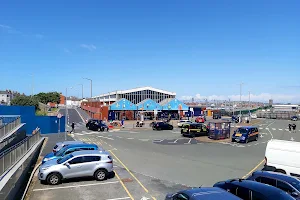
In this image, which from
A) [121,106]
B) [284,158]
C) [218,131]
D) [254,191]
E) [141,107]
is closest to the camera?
[254,191]

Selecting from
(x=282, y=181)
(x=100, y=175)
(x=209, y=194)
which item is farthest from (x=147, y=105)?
(x=209, y=194)

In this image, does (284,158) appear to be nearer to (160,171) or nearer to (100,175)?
(160,171)

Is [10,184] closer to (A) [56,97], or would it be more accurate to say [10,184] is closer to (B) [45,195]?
(B) [45,195]

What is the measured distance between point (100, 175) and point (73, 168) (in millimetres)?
1481

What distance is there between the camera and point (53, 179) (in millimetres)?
14820

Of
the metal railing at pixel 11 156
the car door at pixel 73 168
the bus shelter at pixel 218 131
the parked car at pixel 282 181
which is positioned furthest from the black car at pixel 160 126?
the parked car at pixel 282 181

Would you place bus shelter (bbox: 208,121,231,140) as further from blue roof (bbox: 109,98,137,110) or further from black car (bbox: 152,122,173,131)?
blue roof (bbox: 109,98,137,110)

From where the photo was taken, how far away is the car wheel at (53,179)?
1477cm

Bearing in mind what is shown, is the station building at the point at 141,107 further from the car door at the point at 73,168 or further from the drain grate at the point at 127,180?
the car door at the point at 73,168

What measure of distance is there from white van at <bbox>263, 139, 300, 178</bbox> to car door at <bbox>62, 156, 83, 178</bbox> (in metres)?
10.1

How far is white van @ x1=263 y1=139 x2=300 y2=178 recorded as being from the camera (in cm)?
1536

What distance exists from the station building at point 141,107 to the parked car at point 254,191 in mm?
47671

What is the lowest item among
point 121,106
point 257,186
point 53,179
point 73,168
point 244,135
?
point 53,179

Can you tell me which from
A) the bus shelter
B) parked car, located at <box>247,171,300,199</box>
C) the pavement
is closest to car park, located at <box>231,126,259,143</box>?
the bus shelter
